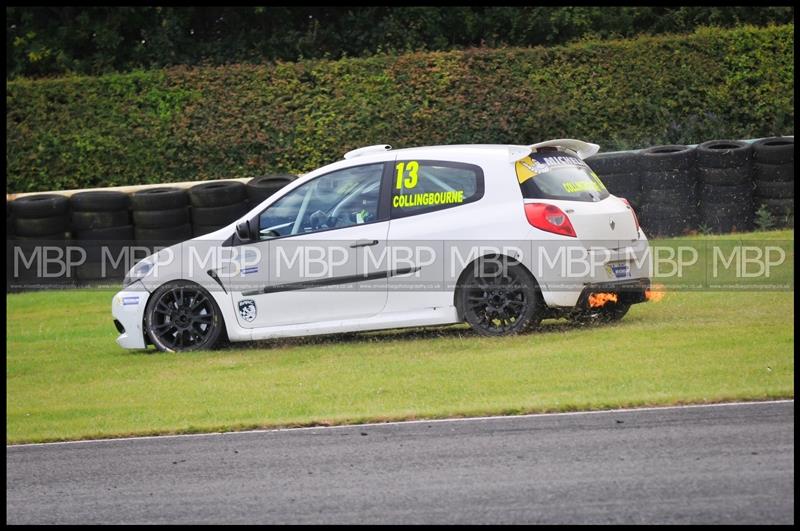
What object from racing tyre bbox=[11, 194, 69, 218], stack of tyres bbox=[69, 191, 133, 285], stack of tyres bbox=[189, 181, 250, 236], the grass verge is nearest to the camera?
the grass verge

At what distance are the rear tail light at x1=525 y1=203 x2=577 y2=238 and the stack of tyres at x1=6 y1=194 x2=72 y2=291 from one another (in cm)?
949

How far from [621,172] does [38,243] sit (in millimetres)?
8241

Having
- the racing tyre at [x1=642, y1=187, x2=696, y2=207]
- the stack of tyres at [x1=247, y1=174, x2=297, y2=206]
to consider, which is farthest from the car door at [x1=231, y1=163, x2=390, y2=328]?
the racing tyre at [x1=642, y1=187, x2=696, y2=207]

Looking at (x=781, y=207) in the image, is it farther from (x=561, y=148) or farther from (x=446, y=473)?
(x=446, y=473)

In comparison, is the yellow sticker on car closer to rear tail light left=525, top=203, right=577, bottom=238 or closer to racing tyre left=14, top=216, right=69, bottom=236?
rear tail light left=525, top=203, right=577, bottom=238

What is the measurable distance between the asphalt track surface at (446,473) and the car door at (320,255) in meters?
3.18

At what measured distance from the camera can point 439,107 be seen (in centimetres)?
2095

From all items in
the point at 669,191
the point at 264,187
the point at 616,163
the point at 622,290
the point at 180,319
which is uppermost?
the point at 616,163

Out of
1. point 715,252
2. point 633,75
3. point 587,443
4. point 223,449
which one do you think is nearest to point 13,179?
point 633,75

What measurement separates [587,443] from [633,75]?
14689 millimetres

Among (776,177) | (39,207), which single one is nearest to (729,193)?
(776,177)

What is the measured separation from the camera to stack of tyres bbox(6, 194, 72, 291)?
1814 cm

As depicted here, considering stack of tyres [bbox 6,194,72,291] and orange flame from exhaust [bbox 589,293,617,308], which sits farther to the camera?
stack of tyres [bbox 6,194,72,291]

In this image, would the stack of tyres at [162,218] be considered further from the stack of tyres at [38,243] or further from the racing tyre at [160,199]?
the stack of tyres at [38,243]
